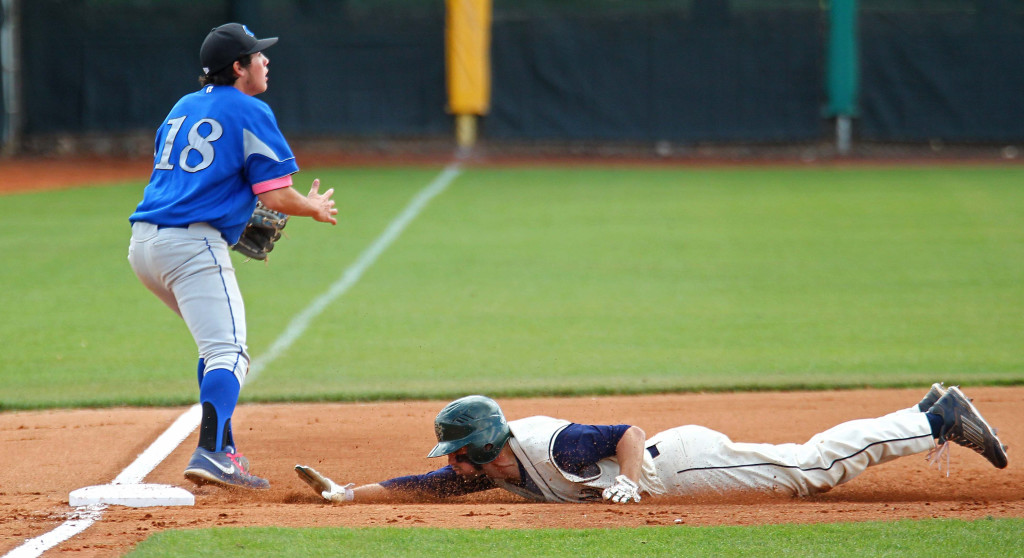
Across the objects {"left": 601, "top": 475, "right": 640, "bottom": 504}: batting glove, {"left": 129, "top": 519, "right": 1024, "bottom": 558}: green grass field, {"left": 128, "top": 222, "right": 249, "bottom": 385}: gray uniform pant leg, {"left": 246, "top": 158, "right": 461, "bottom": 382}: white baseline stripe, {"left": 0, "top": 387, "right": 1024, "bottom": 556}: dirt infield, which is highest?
{"left": 128, "top": 222, "right": 249, "bottom": 385}: gray uniform pant leg

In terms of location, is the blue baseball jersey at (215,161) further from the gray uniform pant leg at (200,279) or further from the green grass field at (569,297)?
the green grass field at (569,297)

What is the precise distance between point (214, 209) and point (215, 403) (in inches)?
32.6

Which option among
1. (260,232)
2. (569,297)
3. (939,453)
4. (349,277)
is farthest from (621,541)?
(349,277)

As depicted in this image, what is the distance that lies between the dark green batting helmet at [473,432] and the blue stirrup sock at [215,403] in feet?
3.02

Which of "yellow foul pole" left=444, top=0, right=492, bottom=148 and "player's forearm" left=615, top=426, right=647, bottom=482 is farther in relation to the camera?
"yellow foul pole" left=444, top=0, right=492, bottom=148

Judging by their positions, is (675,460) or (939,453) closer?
(675,460)

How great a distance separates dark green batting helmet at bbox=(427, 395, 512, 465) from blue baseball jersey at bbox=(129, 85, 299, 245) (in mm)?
1272

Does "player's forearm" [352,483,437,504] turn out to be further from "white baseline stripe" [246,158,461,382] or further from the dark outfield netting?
the dark outfield netting

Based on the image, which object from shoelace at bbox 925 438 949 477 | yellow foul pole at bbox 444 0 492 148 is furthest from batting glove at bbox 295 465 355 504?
yellow foul pole at bbox 444 0 492 148

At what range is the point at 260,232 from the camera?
5004 mm

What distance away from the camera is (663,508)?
4.36 metres

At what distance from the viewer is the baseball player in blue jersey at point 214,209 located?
447cm

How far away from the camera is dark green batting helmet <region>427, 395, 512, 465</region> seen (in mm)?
4281

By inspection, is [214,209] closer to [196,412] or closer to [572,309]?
[196,412]
